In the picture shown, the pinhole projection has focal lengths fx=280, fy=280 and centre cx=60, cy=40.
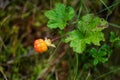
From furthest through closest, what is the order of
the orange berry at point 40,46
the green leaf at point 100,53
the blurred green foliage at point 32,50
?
the blurred green foliage at point 32,50
the green leaf at point 100,53
the orange berry at point 40,46

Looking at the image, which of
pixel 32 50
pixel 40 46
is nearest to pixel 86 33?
pixel 40 46

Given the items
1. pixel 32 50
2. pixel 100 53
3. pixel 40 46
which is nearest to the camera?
pixel 40 46

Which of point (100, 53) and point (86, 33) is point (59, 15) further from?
point (100, 53)

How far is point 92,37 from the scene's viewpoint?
154cm

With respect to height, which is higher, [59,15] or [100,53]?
[59,15]

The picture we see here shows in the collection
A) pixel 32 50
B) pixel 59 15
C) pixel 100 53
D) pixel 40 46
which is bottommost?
pixel 32 50

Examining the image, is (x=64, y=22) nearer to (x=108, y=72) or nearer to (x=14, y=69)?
(x=108, y=72)

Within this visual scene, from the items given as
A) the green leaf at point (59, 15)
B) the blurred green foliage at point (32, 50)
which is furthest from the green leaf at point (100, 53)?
the green leaf at point (59, 15)

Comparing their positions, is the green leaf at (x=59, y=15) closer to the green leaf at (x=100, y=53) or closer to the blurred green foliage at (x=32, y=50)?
the blurred green foliage at (x=32, y=50)

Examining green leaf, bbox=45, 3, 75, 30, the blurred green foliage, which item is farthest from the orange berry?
the blurred green foliage

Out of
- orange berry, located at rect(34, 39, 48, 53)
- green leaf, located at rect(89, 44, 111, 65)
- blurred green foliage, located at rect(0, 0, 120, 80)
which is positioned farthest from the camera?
blurred green foliage, located at rect(0, 0, 120, 80)

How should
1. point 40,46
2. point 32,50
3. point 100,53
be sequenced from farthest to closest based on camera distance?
1. point 32,50
2. point 100,53
3. point 40,46

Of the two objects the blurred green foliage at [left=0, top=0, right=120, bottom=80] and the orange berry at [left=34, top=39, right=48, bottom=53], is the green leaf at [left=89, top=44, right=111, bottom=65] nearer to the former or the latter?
the blurred green foliage at [left=0, top=0, right=120, bottom=80]

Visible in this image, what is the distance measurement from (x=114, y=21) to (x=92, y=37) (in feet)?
2.10
